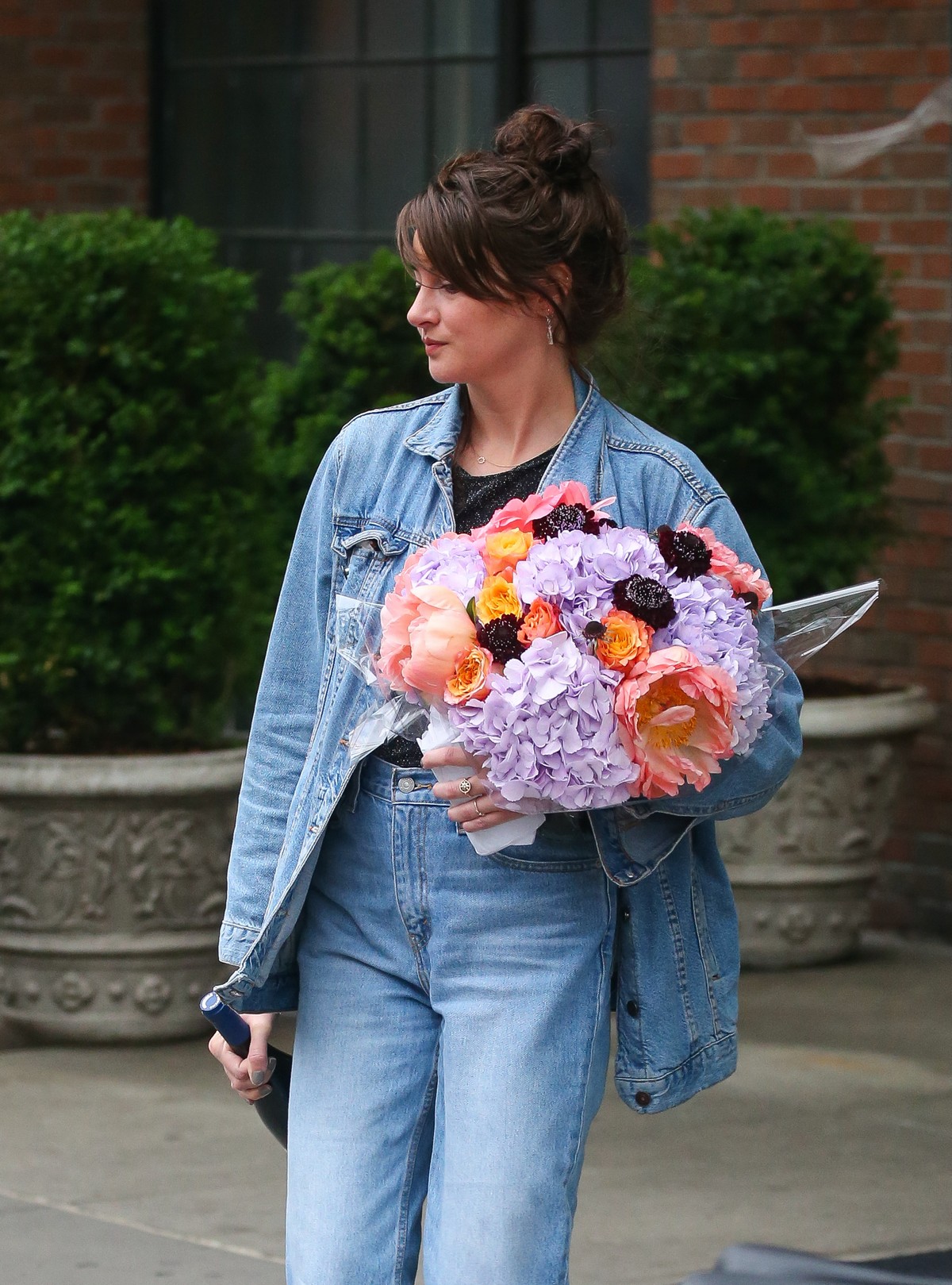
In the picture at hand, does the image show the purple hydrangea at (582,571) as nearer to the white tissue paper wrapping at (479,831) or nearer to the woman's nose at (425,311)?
the white tissue paper wrapping at (479,831)

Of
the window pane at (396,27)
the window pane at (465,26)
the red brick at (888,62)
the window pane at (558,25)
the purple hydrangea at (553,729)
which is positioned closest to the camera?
the purple hydrangea at (553,729)

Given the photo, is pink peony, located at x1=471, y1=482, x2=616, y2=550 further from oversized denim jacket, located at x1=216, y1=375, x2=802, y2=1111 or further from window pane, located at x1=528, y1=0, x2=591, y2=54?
window pane, located at x1=528, y1=0, x2=591, y2=54

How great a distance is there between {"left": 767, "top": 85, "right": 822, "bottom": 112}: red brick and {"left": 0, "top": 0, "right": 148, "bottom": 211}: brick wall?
9.43 ft

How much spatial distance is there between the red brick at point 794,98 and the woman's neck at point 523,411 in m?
4.30

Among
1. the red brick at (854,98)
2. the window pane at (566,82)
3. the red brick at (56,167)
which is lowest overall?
the red brick at (56,167)

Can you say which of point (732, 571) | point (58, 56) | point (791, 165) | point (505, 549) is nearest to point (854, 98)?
point (791, 165)

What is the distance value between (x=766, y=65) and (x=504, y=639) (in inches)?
194

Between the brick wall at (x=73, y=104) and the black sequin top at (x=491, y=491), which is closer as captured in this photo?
Answer: the black sequin top at (x=491, y=491)

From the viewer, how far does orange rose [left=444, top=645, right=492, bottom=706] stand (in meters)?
2.51

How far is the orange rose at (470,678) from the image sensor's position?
251 centimetres

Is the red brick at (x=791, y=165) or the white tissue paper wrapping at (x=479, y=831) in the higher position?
the red brick at (x=791, y=165)

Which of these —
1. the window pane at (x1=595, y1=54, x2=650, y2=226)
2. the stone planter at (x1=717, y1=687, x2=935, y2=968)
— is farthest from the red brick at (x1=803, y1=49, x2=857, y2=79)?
the stone planter at (x1=717, y1=687, x2=935, y2=968)

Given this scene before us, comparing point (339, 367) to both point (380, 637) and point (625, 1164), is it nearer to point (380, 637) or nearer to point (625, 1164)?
point (625, 1164)

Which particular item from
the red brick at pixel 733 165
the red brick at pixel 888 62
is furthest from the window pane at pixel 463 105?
the red brick at pixel 888 62
